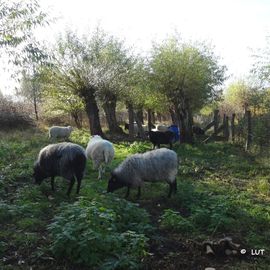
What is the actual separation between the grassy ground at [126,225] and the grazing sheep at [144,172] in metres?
0.41

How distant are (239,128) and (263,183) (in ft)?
29.8

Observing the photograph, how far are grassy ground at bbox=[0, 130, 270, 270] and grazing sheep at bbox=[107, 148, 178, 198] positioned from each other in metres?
0.41

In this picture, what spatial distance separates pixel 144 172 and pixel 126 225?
333cm

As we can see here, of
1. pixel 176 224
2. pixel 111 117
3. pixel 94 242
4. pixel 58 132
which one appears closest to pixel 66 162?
pixel 176 224

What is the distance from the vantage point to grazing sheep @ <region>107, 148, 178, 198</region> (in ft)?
33.1

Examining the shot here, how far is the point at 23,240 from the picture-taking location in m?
6.19

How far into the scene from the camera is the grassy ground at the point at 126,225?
5508 mm

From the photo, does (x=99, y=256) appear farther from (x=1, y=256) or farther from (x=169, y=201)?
(x=169, y=201)

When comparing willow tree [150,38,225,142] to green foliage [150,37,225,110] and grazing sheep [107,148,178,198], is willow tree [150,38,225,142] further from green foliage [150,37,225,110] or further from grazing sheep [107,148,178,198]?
grazing sheep [107,148,178,198]

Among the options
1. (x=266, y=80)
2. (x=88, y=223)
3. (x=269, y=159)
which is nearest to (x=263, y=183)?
(x=269, y=159)

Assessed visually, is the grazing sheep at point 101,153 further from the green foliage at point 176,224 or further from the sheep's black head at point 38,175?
the green foliage at point 176,224

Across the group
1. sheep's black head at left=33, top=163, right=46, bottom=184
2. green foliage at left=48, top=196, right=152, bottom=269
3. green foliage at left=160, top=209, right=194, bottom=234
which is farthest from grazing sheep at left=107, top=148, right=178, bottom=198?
green foliage at left=48, top=196, right=152, bottom=269

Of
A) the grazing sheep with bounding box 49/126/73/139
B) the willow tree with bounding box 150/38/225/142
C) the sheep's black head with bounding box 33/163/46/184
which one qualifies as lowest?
the sheep's black head with bounding box 33/163/46/184

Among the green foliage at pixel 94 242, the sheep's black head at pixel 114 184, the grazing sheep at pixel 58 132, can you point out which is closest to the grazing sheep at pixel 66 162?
the sheep's black head at pixel 114 184
